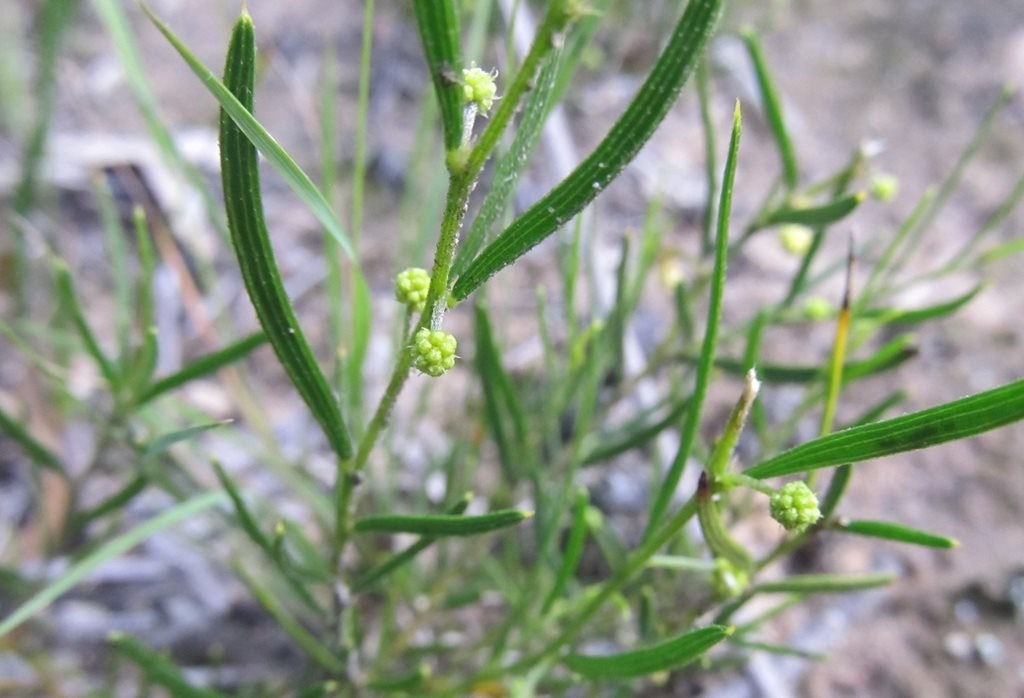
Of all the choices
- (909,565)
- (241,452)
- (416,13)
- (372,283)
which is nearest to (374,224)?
(372,283)

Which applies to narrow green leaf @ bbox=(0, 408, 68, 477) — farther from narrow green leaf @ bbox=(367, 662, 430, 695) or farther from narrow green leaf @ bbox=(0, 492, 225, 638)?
narrow green leaf @ bbox=(367, 662, 430, 695)

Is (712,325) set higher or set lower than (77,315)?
lower

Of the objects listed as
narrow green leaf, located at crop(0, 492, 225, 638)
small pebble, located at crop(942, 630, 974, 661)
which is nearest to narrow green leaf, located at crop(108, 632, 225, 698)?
narrow green leaf, located at crop(0, 492, 225, 638)

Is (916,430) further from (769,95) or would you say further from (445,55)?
(769,95)

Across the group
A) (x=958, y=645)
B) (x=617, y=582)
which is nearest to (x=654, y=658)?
(x=617, y=582)

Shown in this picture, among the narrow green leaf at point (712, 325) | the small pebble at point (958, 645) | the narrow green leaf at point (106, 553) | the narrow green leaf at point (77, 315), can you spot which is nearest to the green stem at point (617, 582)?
the narrow green leaf at point (712, 325)
